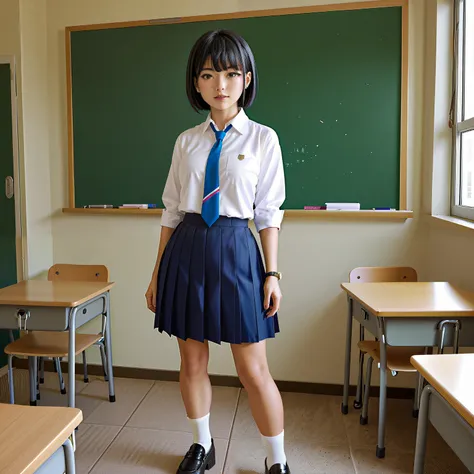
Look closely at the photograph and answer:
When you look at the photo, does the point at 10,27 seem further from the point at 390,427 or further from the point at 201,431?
the point at 390,427

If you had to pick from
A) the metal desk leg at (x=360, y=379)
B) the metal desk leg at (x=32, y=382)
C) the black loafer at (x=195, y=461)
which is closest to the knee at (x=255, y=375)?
the black loafer at (x=195, y=461)

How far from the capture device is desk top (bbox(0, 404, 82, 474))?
785 mm

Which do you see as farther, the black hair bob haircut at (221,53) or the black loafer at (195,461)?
the black loafer at (195,461)

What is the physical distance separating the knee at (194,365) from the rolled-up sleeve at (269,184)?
591mm

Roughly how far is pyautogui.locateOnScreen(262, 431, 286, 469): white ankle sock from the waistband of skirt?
83 centimetres

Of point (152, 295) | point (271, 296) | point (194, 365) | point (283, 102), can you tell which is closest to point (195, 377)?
point (194, 365)

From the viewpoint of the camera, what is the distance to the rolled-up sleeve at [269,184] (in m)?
1.74

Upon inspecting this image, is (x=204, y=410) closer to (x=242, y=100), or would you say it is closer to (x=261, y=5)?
(x=242, y=100)

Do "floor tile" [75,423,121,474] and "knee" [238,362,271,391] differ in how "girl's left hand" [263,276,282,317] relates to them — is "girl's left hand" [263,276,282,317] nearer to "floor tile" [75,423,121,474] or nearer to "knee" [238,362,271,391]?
"knee" [238,362,271,391]

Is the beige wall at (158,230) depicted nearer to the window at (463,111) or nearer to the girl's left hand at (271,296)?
the window at (463,111)

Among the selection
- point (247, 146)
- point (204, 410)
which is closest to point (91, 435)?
point (204, 410)

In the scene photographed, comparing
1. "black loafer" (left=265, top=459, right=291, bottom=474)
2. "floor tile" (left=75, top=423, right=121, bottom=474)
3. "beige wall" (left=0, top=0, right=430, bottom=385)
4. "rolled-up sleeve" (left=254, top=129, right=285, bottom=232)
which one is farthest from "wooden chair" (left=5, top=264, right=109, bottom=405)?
"rolled-up sleeve" (left=254, top=129, right=285, bottom=232)

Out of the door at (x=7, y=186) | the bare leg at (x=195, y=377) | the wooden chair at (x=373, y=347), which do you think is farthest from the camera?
the door at (x=7, y=186)

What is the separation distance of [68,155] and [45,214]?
0.42 meters
